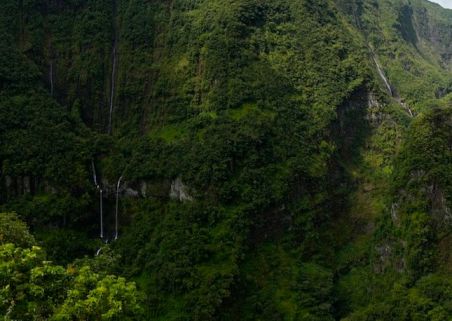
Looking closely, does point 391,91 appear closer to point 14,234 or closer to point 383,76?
point 383,76

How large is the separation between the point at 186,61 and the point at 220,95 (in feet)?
21.5

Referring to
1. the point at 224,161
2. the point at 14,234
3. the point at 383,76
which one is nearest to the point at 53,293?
the point at 14,234

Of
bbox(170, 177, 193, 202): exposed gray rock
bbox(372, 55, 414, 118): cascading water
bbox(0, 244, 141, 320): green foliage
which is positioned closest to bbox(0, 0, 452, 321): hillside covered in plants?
bbox(170, 177, 193, 202): exposed gray rock

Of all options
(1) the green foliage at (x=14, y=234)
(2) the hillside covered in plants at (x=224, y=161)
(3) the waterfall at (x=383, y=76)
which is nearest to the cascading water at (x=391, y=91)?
(3) the waterfall at (x=383, y=76)

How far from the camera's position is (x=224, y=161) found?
3947cm

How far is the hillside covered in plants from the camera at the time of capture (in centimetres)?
3422

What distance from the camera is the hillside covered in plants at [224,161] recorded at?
34.2 meters

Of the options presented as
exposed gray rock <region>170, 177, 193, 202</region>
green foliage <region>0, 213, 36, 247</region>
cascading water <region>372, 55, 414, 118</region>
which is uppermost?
cascading water <region>372, 55, 414, 118</region>

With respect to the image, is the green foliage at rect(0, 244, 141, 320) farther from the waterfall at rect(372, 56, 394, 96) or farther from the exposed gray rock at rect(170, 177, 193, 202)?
the waterfall at rect(372, 56, 394, 96)

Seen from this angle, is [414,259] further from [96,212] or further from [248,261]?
[96,212]

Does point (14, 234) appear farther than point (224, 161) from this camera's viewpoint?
No

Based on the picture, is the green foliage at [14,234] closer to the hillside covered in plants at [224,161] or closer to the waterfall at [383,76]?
the hillside covered in plants at [224,161]

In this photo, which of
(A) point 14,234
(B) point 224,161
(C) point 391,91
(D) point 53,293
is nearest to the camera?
(D) point 53,293

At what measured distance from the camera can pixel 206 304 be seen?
3228 centimetres
